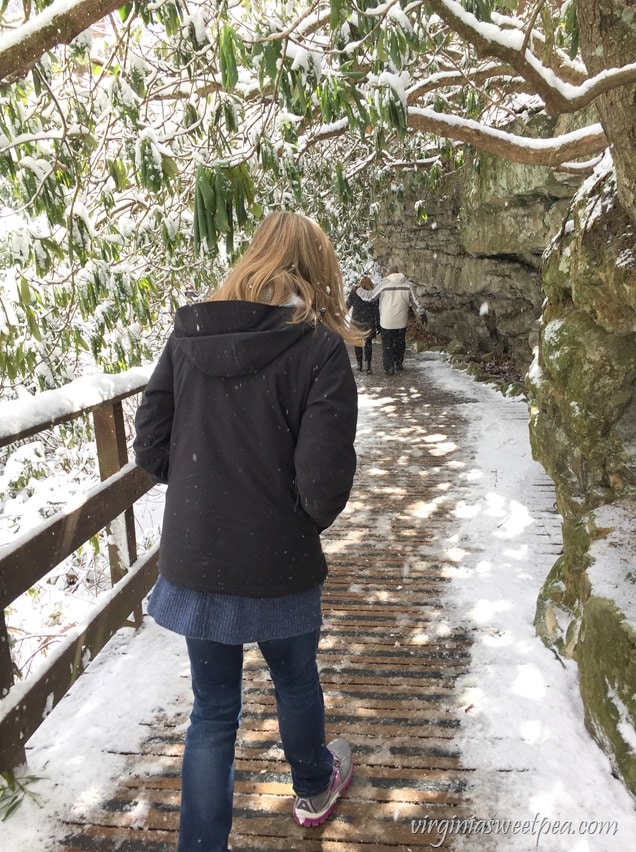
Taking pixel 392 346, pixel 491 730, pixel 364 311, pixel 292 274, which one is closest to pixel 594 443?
pixel 491 730

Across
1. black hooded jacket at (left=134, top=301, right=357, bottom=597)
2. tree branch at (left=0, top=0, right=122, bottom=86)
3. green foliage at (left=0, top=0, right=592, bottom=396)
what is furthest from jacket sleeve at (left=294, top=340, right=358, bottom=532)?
tree branch at (left=0, top=0, right=122, bottom=86)

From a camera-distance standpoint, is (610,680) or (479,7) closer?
(610,680)

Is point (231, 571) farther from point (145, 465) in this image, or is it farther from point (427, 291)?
point (427, 291)

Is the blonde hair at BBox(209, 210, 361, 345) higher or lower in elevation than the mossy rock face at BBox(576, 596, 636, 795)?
higher

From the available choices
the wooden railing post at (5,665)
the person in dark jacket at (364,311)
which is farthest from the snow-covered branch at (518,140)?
the person in dark jacket at (364,311)

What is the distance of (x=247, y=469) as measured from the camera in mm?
1665

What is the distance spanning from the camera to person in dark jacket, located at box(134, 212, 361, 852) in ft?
5.35

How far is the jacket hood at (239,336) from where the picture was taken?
1604 mm

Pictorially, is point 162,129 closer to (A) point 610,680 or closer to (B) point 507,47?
(B) point 507,47

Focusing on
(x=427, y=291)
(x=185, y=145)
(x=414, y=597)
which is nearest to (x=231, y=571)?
(x=414, y=597)

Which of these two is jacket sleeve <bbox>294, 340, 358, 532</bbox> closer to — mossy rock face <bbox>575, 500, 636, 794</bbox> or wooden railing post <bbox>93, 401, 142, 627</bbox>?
mossy rock face <bbox>575, 500, 636, 794</bbox>

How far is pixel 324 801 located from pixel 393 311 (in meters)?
8.88

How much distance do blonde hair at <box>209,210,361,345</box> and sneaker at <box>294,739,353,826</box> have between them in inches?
63.1

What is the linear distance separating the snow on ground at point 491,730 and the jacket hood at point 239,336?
68.9 inches
